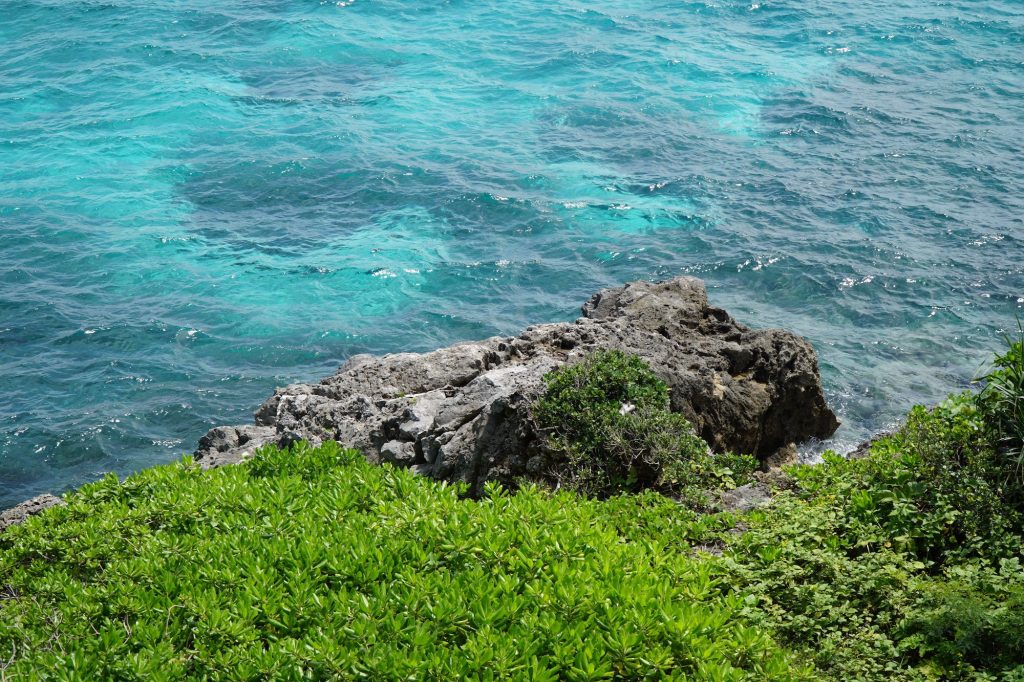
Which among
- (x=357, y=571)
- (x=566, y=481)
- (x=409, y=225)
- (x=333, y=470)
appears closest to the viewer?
(x=357, y=571)

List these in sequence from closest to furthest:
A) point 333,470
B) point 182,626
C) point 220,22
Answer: point 182,626 < point 333,470 < point 220,22

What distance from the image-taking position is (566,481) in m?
10.2

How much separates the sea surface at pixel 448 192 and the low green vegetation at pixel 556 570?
7.56 m

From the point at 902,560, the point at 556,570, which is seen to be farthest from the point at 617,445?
the point at 556,570

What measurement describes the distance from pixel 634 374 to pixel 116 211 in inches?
743

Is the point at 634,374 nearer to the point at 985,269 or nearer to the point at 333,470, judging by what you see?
the point at 333,470

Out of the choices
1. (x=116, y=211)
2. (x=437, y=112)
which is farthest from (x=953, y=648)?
(x=437, y=112)

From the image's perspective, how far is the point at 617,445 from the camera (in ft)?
34.0

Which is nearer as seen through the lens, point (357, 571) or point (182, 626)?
point (182, 626)

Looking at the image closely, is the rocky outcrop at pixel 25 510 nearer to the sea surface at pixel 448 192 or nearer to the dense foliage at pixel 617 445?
the sea surface at pixel 448 192

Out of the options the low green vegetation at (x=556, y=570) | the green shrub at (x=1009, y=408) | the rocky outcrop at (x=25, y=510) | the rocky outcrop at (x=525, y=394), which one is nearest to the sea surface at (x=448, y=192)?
the rocky outcrop at (x=525, y=394)

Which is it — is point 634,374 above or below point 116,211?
above

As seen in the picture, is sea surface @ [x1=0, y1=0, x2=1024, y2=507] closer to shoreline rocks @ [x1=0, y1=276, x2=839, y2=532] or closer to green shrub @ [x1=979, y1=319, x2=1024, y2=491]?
shoreline rocks @ [x1=0, y1=276, x2=839, y2=532]

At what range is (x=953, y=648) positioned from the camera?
7199 millimetres
